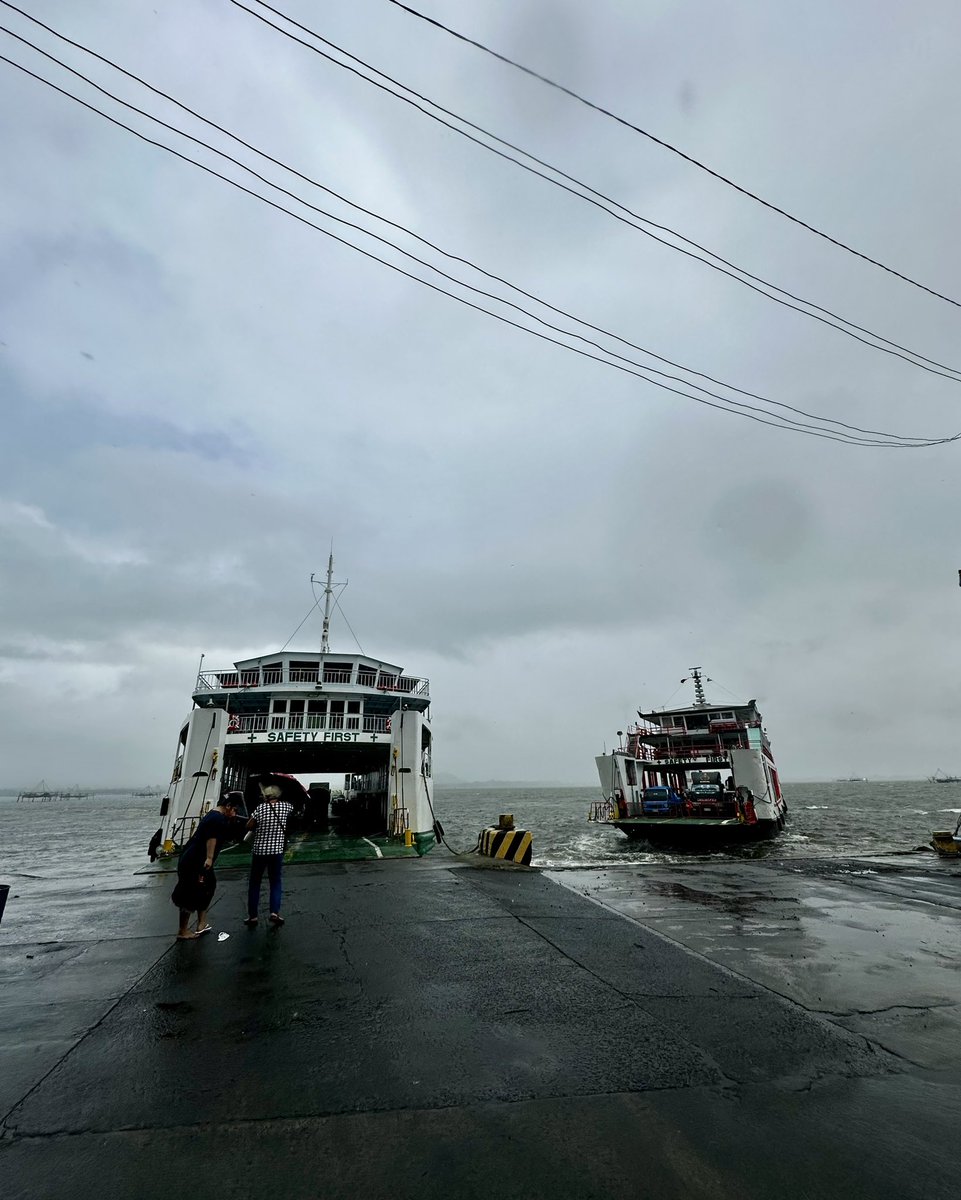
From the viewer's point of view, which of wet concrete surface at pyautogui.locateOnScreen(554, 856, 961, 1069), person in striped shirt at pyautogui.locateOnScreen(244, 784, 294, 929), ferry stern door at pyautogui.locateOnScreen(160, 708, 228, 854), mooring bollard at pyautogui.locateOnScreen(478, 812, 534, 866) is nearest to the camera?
wet concrete surface at pyautogui.locateOnScreen(554, 856, 961, 1069)

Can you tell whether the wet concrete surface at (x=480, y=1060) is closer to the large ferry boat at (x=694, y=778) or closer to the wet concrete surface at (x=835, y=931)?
the wet concrete surface at (x=835, y=931)

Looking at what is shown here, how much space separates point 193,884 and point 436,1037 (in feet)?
13.3

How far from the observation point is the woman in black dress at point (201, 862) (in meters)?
6.70

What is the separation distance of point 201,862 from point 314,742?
12063 mm

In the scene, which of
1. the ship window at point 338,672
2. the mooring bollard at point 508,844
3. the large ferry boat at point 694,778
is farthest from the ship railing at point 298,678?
the large ferry boat at point 694,778

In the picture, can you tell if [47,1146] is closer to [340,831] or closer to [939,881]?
[939,881]

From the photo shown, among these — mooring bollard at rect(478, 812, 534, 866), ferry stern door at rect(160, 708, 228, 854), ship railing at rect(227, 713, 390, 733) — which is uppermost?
ship railing at rect(227, 713, 390, 733)

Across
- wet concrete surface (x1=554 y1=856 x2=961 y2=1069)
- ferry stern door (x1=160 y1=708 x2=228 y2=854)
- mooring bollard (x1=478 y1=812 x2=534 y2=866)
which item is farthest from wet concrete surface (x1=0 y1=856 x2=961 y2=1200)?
ferry stern door (x1=160 y1=708 x2=228 y2=854)

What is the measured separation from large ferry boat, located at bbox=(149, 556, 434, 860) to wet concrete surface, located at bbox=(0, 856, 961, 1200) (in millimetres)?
8866

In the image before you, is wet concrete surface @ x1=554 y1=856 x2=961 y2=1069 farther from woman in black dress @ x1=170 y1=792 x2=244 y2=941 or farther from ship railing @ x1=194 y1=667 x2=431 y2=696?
ship railing @ x1=194 y1=667 x2=431 y2=696

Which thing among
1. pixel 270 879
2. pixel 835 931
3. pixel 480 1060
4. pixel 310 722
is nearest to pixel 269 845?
pixel 270 879

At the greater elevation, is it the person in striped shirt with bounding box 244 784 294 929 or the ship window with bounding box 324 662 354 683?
the ship window with bounding box 324 662 354 683

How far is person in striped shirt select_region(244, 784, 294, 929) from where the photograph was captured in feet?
24.3

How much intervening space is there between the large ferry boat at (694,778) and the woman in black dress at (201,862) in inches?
894
